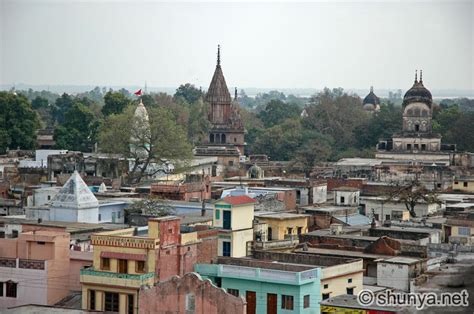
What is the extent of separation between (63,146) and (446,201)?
103 feet

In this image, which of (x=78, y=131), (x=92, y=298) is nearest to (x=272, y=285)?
(x=92, y=298)

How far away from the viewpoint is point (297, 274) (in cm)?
2595

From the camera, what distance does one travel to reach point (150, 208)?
3625 centimetres

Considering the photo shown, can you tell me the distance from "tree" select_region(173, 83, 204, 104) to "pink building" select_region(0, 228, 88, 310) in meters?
93.4

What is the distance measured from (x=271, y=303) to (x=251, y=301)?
0.44 meters

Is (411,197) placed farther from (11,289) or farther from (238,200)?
(11,289)

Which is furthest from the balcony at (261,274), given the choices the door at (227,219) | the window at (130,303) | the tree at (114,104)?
the tree at (114,104)

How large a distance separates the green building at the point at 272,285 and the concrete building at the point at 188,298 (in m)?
1.29

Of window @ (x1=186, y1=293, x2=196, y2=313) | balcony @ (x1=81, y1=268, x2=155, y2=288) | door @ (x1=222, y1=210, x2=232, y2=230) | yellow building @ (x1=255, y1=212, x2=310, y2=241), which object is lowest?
window @ (x1=186, y1=293, x2=196, y2=313)

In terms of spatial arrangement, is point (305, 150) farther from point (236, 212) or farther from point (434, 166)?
point (236, 212)

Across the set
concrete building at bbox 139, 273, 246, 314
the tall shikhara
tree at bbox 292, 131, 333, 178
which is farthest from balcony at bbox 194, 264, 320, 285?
the tall shikhara

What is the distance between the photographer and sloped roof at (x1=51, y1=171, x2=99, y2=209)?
36031mm

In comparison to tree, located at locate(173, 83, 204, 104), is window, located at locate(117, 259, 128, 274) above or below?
below

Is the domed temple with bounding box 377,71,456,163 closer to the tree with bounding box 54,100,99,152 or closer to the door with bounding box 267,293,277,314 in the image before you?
the tree with bounding box 54,100,99,152
